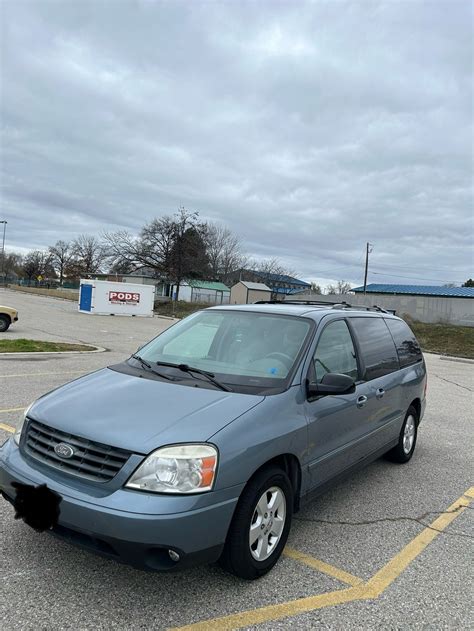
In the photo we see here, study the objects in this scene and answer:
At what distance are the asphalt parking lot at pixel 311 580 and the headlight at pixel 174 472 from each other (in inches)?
27.1

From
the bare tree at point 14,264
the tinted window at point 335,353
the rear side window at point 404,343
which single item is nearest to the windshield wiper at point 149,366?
the tinted window at point 335,353

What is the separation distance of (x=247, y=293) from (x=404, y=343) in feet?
185

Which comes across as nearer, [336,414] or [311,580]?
[311,580]

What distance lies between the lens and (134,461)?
2566 millimetres

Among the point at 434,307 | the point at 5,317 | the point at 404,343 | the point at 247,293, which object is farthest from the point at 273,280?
the point at 404,343

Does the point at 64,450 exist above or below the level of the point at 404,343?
below

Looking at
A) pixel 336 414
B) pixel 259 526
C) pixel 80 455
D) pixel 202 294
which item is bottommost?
pixel 259 526

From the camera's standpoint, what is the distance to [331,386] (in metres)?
3.35

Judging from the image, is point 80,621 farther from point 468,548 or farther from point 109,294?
point 109,294

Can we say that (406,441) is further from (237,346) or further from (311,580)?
(311,580)

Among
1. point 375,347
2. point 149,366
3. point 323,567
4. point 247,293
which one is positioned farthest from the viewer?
point 247,293

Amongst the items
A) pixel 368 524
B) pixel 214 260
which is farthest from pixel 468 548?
pixel 214 260

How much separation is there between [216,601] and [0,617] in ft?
3.67

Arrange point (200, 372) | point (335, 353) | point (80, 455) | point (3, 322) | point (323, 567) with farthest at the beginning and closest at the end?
point (3, 322)
point (335, 353)
point (200, 372)
point (323, 567)
point (80, 455)
